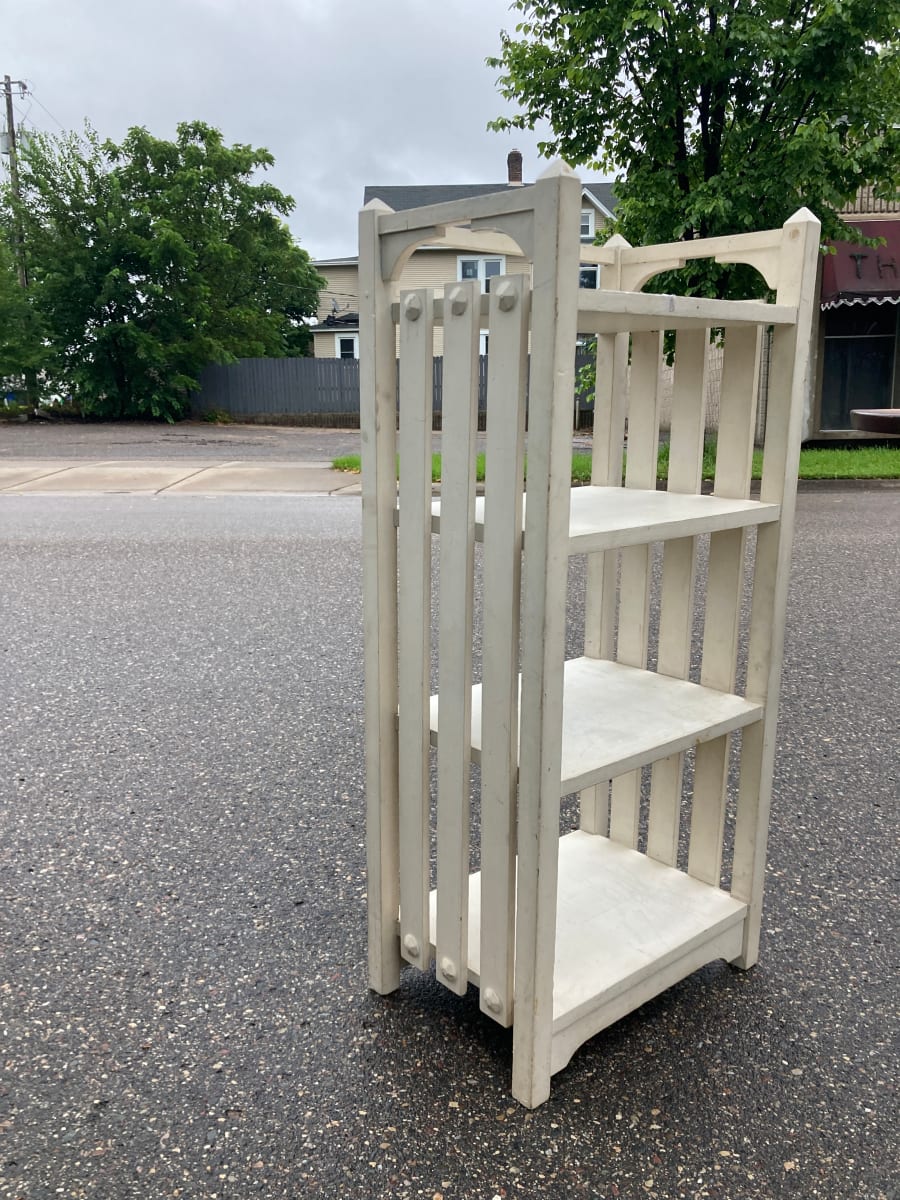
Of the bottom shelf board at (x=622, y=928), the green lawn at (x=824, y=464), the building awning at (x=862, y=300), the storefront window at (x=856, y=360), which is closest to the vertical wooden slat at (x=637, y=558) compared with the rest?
the bottom shelf board at (x=622, y=928)

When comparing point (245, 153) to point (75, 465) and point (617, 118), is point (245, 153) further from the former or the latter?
point (617, 118)

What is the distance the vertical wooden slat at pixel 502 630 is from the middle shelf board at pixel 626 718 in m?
0.11

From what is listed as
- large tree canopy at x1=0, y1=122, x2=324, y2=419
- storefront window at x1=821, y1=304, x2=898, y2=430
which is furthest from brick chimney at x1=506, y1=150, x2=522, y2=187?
storefront window at x1=821, y1=304, x2=898, y2=430

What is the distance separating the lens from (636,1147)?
6.09 ft

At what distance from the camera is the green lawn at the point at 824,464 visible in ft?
37.0

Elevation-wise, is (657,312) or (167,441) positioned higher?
(657,312)

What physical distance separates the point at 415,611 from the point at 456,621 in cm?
11

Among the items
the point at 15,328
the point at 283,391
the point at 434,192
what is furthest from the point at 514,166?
the point at 15,328

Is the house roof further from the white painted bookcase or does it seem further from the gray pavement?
the white painted bookcase

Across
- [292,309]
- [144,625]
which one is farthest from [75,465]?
[292,309]

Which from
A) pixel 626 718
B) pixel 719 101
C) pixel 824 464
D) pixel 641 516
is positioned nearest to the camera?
pixel 641 516

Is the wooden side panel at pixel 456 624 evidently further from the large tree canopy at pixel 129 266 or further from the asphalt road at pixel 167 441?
the large tree canopy at pixel 129 266

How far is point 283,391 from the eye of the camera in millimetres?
26469

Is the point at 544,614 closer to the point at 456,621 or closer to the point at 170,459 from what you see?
the point at 456,621
